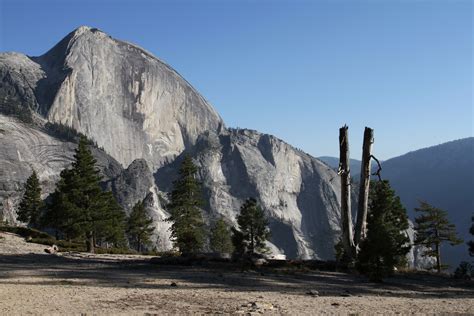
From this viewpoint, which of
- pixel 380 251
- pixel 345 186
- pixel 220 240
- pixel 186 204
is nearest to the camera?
pixel 380 251

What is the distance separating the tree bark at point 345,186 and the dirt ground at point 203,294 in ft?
6.10

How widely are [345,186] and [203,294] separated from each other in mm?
8825

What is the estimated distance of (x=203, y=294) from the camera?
45.4 ft

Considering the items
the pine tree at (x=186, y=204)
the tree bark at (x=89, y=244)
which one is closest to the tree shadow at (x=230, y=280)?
the tree bark at (x=89, y=244)

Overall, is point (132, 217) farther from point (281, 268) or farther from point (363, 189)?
point (363, 189)

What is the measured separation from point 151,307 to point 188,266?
41.1 ft

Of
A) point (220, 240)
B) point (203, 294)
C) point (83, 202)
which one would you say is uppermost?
point (83, 202)

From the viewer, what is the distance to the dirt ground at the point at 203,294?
11.2 m

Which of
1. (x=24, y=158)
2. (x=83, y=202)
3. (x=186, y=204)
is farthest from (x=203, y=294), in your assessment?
(x=24, y=158)

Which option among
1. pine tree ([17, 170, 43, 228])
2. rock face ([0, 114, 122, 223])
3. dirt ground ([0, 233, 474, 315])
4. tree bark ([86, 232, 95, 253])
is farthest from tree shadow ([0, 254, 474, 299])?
rock face ([0, 114, 122, 223])

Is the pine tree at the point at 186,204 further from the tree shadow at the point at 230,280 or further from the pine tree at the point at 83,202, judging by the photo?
the tree shadow at the point at 230,280

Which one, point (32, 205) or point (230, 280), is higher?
point (32, 205)

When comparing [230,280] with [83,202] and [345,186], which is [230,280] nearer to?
[345,186]

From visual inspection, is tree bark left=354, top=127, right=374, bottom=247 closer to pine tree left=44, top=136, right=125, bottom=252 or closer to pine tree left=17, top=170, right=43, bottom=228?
pine tree left=44, top=136, right=125, bottom=252
